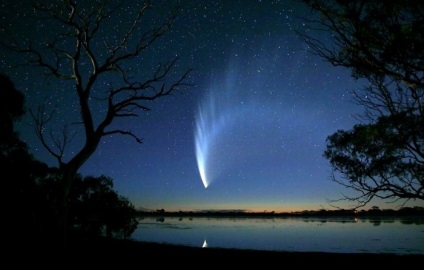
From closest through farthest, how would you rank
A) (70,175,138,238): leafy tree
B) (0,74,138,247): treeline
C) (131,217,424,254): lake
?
(0,74,138,247): treeline → (70,175,138,238): leafy tree → (131,217,424,254): lake

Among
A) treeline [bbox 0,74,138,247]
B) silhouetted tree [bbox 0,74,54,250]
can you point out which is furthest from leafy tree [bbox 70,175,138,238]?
silhouetted tree [bbox 0,74,54,250]

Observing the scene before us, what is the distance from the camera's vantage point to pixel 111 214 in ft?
114

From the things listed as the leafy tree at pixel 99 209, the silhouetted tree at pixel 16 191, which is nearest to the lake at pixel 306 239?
the leafy tree at pixel 99 209

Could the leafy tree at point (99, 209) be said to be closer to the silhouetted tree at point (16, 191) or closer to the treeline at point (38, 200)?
the treeline at point (38, 200)

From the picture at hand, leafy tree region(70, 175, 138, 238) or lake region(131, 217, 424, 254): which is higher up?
leafy tree region(70, 175, 138, 238)

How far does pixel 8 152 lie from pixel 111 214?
1365 centimetres

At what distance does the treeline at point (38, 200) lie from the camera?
14.4 m

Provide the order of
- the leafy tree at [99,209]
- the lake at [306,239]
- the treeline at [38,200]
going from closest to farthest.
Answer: the treeline at [38,200] → the leafy tree at [99,209] → the lake at [306,239]

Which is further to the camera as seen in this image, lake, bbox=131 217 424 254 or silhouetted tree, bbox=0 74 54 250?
lake, bbox=131 217 424 254

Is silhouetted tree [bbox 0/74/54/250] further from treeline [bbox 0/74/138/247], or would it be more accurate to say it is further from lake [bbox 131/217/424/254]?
lake [bbox 131/217/424/254]

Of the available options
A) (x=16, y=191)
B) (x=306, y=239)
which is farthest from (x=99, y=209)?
(x=306, y=239)

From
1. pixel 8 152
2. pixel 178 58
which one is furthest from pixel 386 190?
pixel 8 152

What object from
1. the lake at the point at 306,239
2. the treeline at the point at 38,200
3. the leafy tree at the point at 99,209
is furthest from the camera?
the lake at the point at 306,239

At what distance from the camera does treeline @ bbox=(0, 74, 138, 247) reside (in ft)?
47.3
